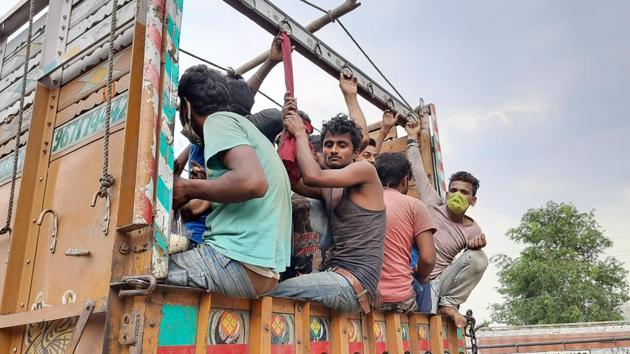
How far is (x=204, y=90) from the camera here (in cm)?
215

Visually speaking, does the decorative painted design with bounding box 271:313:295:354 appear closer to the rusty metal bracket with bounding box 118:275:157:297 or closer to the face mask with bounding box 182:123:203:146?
the rusty metal bracket with bounding box 118:275:157:297

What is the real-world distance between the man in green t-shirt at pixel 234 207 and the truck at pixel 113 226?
8 cm

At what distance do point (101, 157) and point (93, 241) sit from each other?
1.10ft

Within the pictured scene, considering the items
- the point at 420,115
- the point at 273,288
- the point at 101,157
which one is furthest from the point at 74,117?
the point at 420,115

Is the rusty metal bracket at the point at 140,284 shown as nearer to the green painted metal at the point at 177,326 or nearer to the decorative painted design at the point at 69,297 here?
the green painted metal at the point at 177,326

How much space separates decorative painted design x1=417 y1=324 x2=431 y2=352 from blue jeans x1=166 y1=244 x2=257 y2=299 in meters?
1.45

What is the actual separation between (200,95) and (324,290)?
3.24 ft

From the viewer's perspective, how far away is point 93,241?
76.5 inches

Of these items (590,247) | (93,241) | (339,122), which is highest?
(590,247)

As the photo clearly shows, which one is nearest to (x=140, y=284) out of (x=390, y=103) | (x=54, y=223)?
(x=54, y=223)

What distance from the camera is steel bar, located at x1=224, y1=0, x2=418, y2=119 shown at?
3.11 meters

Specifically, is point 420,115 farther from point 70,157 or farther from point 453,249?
point 70,157

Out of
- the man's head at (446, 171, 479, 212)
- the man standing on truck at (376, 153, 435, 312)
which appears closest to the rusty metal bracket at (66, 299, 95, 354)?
the man standing on truck at (376, 153, 435, 312)

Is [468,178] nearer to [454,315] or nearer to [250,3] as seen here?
[454,315]
